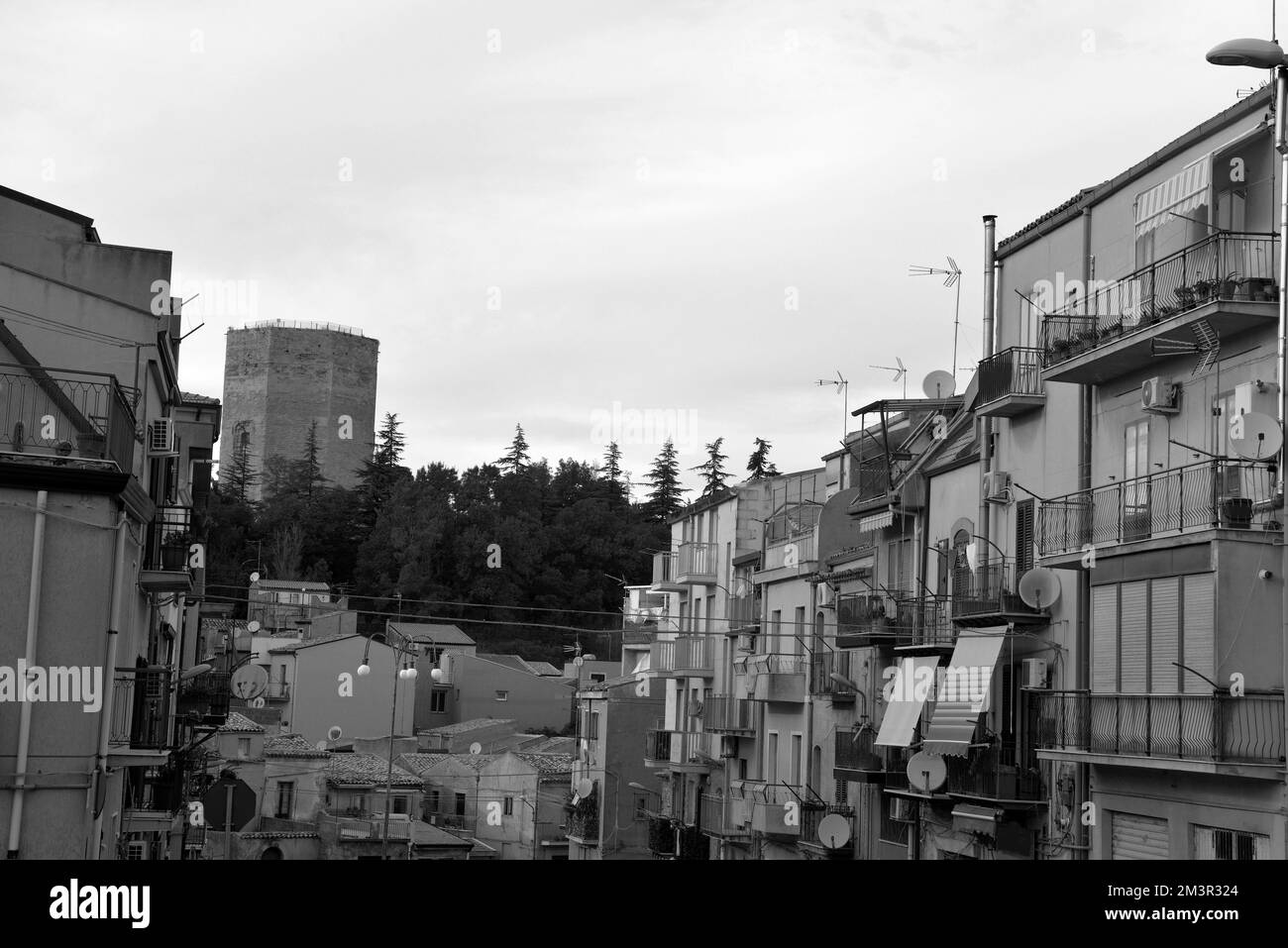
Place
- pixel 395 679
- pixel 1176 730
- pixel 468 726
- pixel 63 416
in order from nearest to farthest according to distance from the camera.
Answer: pixel 63 416 < pixel 1176 730 < pixel 395 679 < pixel 468 726

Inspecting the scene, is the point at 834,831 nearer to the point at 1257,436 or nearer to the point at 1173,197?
the point at 1173,197

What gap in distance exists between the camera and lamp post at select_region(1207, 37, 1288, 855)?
18.5m

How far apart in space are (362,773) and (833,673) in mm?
29432

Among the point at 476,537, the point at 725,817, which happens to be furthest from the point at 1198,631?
the point at 476,537

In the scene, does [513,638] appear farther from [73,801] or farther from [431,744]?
[73,801]

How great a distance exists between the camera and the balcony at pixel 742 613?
4497 centimetres

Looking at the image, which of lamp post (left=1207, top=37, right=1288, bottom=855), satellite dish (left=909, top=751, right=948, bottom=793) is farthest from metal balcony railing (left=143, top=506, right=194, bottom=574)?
lamp post (left=1207, top=37, right=1288, bottom=855)

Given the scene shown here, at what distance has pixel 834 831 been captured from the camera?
3322 cm

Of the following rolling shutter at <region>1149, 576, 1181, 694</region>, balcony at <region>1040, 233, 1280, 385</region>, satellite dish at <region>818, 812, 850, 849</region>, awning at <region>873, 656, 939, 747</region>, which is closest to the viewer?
rolling shutter at <region>1149, 576, 1181, 694</region>

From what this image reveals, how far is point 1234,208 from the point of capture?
22109 mm

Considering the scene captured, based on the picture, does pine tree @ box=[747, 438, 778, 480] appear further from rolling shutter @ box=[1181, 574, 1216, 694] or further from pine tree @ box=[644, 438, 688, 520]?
rolling shutter @ box=[1181, 574, 1216, 694]

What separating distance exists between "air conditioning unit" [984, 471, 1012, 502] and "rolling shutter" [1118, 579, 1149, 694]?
242 inches

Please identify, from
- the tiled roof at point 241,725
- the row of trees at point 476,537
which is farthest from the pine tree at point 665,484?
the tiled roof at point 241,725

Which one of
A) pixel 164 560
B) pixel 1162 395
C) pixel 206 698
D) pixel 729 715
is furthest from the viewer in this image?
pixel 729 715
